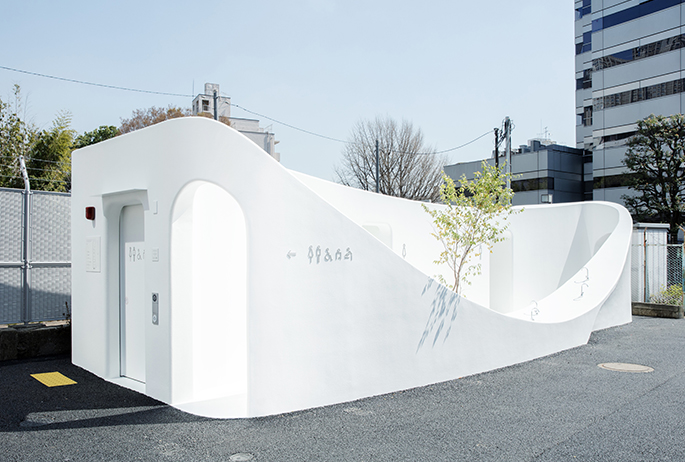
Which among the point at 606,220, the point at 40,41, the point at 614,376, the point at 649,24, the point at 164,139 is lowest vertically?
the point at 614,376

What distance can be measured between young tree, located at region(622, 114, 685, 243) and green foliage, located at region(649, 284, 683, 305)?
13773 millimetres

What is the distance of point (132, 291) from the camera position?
7.03 meters

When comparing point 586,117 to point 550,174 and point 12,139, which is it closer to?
point 550,174

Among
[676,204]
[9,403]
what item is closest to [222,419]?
[9,403]

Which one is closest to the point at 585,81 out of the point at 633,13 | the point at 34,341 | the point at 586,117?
the point at 586,117

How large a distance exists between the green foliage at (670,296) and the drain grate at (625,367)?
21.7 feet

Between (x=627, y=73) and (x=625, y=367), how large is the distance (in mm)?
31880

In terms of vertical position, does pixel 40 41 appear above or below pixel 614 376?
above

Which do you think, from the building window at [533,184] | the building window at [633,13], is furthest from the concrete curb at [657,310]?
the building window at [633,13]

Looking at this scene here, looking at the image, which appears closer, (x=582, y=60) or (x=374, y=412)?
(x=374, y=412)

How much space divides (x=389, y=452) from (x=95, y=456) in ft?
8.31

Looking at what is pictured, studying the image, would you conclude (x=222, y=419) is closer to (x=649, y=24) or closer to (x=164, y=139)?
(x=164, y=139)

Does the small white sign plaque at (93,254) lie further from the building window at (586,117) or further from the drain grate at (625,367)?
the building window at (586,117)

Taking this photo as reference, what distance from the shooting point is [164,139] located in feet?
19.9
